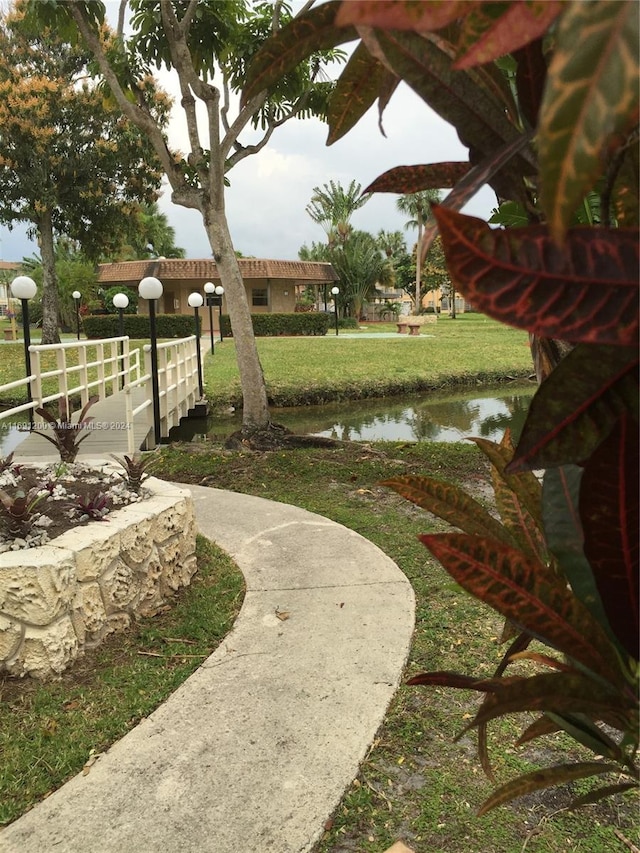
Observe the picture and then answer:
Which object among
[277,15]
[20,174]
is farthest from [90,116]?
[277,15]

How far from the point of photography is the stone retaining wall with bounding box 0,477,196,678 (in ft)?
9.21

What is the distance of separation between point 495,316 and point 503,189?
0.26 meters

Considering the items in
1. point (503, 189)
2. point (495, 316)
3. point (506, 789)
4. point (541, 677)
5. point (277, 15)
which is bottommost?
point (506, 789)

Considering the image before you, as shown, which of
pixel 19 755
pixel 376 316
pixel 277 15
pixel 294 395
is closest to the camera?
pixel 19 755

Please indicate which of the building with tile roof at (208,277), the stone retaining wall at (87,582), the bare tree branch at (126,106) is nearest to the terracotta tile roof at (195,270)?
the building with tile roof at (208,277)

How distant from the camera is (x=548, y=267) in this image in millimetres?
445

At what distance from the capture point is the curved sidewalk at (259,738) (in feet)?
6.35

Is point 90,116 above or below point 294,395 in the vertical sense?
above

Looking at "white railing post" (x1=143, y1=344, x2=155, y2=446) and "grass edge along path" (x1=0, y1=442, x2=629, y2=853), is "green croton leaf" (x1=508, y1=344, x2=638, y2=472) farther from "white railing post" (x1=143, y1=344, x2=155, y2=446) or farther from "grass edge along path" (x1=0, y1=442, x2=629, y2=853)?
"white railing post" (x1=143, y1=344, x2=155, y2=446)

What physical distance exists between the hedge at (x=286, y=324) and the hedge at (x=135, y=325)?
2.23 metres

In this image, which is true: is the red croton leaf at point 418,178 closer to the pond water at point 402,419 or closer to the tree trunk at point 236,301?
the tree trunk at point 236,301

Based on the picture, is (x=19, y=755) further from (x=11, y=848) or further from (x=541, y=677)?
(x=541, y=677)

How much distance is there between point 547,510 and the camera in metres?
0.74

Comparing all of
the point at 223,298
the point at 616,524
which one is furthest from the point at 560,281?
the point at 223,298
